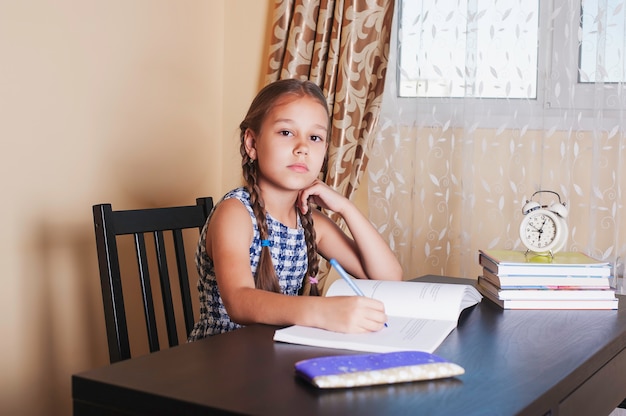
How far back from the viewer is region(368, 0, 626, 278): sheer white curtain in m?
2.19

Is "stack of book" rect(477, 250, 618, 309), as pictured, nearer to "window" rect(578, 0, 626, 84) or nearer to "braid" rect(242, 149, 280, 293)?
"braid" rect(242, 149, 280, 293)

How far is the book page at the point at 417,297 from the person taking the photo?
139 cm

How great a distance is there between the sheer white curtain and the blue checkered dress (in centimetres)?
72

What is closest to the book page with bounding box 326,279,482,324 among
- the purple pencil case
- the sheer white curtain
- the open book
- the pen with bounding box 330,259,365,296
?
the open book

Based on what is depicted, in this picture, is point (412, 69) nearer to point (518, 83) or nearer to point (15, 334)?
point (518, 83)

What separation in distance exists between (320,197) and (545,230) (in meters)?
0.49

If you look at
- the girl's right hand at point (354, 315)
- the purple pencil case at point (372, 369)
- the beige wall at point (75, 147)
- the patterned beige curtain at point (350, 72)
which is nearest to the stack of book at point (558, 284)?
the girl's right hand at point (354, 315)

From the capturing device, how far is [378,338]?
1190mm

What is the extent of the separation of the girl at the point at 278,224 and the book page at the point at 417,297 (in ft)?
0.49

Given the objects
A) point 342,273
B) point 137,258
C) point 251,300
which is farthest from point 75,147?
point 342,273

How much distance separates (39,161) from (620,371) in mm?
1426

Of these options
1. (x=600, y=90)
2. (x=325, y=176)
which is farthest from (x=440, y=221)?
(x=600, y=90)

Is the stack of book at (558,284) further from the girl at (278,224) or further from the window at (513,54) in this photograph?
the window at (513,54)

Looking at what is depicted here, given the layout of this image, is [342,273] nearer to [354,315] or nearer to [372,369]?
[354,315]
